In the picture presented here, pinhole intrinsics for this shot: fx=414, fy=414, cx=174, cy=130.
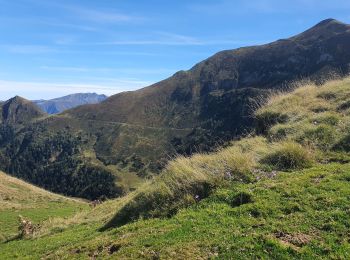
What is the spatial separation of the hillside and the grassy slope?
15002 millimetres

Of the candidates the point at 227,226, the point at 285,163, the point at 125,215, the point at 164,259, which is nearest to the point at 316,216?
the point at 227,226

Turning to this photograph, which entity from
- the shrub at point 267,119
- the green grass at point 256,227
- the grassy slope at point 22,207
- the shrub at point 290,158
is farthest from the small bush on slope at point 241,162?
the grassy slope at point 22,207

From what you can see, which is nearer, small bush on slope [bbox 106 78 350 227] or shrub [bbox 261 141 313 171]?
small bush on slope [bbox 106 78 350 227]

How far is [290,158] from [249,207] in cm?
455

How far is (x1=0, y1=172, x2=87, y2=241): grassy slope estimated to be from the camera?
35344 millimetres

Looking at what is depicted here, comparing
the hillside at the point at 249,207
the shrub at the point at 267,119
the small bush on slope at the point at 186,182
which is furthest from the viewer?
the shrub at the point at 267,119

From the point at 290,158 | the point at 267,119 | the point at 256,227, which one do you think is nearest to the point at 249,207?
the point at 256,227

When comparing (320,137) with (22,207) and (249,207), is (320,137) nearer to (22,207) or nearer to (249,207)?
(249,207)

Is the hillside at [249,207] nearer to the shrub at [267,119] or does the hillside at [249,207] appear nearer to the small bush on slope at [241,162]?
the small bush on slope at [241,162]

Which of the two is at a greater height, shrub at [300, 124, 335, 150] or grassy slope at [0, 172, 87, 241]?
shrub at [300, 124, 335, 150]

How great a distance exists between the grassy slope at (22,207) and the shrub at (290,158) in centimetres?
1792

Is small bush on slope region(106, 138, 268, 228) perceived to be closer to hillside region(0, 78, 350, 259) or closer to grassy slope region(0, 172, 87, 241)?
hillside region(0, 78, 350, 259)

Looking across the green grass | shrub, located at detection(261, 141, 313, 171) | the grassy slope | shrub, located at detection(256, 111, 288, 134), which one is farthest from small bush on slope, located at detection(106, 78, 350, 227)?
the grassy slope

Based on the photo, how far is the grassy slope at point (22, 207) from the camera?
35.3m
